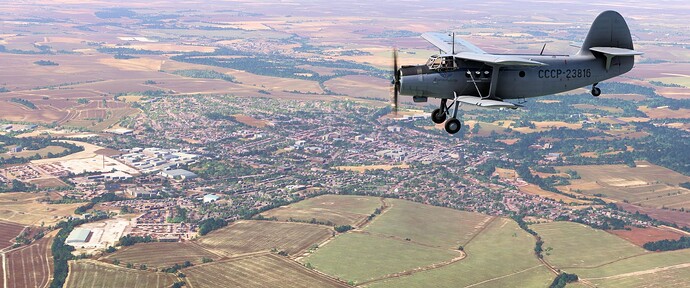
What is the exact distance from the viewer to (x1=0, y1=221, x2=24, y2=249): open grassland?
13450 centimetres

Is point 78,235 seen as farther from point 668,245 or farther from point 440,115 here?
point 440,115

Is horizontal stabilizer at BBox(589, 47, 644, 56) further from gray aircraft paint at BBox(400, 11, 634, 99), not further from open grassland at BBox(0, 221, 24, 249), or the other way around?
open grassland at BBox(0, 221, 24, 249)

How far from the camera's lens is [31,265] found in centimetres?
12688

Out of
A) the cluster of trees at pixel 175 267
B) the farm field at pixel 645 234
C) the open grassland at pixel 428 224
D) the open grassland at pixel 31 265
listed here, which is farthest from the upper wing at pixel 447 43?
the farm field at pixel 645 234

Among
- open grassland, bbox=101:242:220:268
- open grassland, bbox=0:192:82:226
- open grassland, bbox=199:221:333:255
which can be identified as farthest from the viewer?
open grassland, bbox=0:192:82:226

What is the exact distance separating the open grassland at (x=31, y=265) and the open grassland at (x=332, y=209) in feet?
128

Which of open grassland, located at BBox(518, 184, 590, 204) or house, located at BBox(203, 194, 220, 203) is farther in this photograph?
open grassland, located at BBox(518, 184, 590, 204)

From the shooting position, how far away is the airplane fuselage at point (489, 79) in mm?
45312

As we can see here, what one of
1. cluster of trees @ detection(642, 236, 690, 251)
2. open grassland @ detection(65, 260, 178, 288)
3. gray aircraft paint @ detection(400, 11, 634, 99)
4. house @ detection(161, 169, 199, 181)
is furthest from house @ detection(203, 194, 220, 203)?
gray aircraft paint @ detection(400, 11, 634, 99)

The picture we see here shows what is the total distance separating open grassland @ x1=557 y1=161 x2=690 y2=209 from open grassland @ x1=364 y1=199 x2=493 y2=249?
113 feet

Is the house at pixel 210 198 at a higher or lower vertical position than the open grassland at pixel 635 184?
higher

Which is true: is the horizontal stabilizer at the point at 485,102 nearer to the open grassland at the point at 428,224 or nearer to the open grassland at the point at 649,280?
the open grassland at the point at 649,280

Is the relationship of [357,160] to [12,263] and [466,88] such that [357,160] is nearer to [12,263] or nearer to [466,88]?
[12,263]

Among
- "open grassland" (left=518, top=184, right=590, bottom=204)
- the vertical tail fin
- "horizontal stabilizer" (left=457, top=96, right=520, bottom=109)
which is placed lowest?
"open grassland" (left=518, top=184, right=590, bottom=204)
